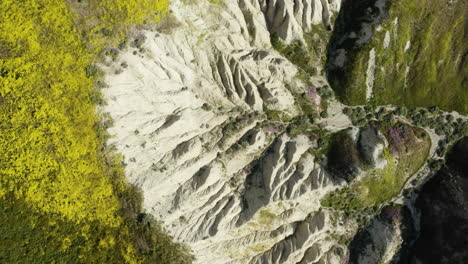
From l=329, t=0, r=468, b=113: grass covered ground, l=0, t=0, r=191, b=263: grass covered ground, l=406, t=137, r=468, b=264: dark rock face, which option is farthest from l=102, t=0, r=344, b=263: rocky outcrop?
l=406, t=137, r=468, b=264: dark rock face

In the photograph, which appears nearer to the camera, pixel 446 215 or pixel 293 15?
pixel 446 215

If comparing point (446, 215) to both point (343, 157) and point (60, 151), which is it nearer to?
point (343, 157)

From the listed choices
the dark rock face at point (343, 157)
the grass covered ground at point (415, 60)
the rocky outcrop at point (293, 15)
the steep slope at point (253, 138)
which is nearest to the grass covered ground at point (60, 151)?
the steep slope at point (253, 138)

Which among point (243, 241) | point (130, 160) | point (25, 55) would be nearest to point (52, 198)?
point (130, 160)

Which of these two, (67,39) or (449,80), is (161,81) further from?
(449,80)

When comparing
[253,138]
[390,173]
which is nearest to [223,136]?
[253,138]

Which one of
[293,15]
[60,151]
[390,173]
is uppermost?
[293,15]

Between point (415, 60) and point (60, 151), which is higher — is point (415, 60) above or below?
below

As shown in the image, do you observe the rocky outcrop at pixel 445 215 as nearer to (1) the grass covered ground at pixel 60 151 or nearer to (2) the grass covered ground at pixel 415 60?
(2) the grass covered ground at pixel 415 60
